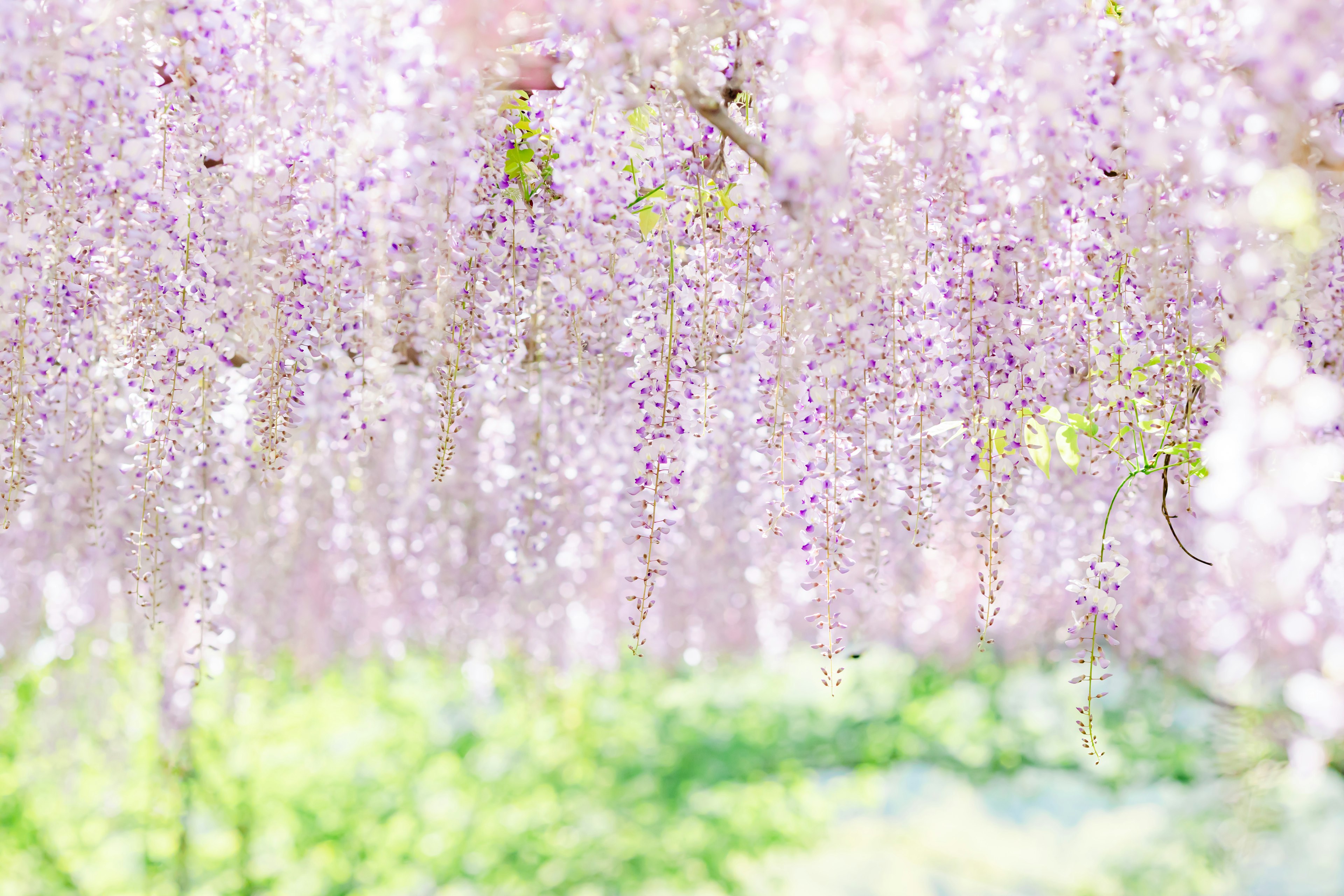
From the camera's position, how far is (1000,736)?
7551mm

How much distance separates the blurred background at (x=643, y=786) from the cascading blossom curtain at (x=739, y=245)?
3177 mm

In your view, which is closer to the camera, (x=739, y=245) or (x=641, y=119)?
(x=641, y=119)

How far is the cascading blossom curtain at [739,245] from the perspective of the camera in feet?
4.51

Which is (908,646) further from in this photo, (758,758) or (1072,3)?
(1072,3)

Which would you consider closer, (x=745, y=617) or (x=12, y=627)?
(x=12, y=627)

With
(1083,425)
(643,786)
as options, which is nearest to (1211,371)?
(1083,425)

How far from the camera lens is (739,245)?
2.00 metres

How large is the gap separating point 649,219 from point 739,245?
17cm

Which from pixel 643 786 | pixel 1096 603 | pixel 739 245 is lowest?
pixel 643 786

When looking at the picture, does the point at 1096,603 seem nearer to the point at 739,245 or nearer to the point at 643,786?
the point at 739,245

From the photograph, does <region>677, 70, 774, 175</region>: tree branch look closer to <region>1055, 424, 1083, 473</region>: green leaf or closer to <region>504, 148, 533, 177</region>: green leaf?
<region>504, 148, 533, 177</region>: green leaf

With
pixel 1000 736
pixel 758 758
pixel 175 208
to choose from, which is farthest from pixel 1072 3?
pixel 1000 736

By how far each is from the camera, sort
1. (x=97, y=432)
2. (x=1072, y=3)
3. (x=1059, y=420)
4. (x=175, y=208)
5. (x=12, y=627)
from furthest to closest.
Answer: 1. (x=12, y=627)
2. (x=97, y=432)
3. (x=175, y=208)
4. (x=1059, y=420)
5. (x=1072, y=3)

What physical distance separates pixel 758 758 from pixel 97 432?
5.48 meters
